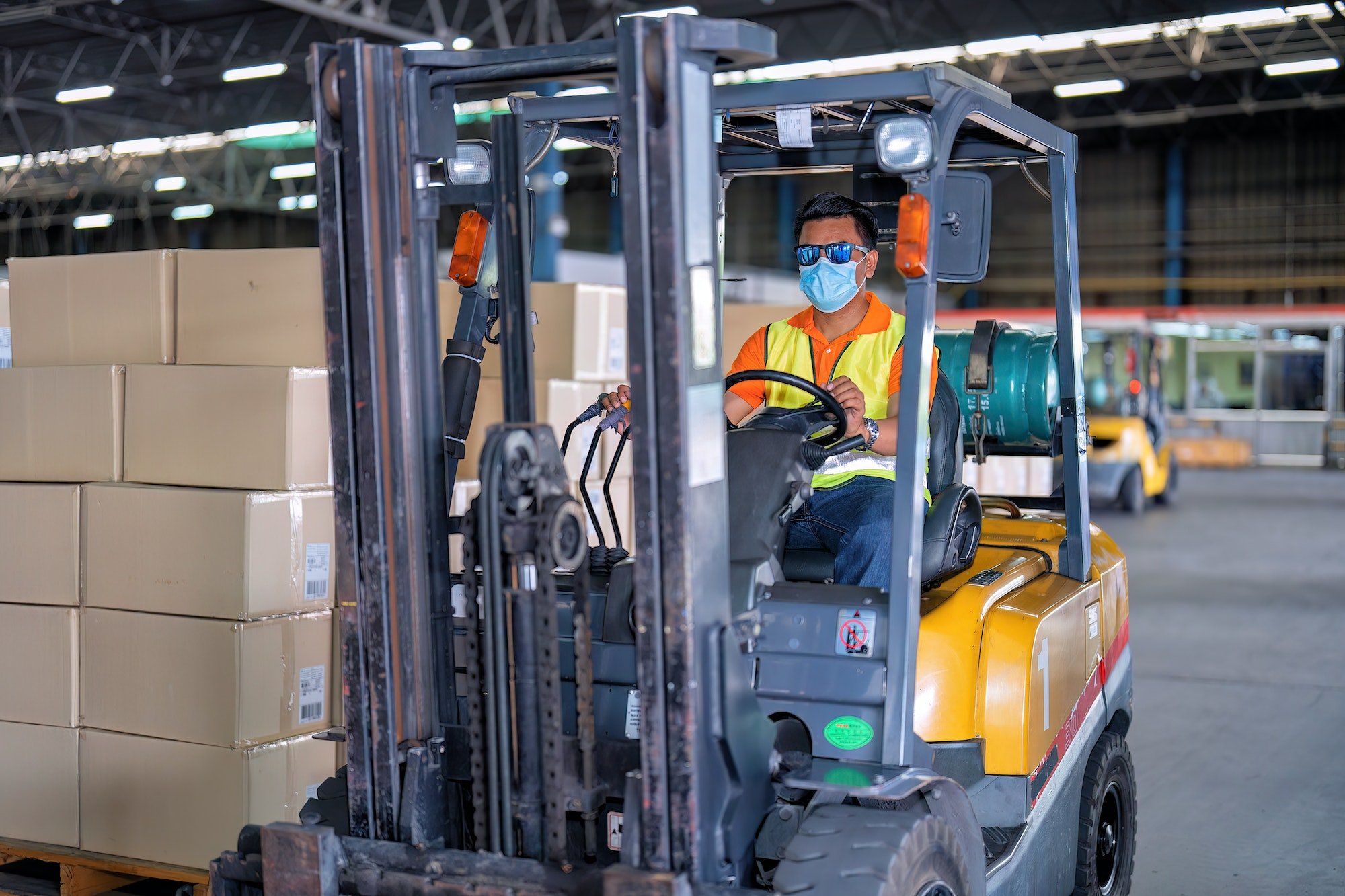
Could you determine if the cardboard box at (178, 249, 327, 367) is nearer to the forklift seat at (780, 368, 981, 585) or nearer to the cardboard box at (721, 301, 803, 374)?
the forklift seat at (780, 368, 981, 585)

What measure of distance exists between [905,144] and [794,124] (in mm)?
423

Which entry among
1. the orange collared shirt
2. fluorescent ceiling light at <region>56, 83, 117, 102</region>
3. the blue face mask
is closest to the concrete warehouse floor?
the orange collared shirt

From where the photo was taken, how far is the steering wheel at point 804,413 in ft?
9.12

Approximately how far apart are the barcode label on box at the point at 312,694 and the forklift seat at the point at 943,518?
150 cm

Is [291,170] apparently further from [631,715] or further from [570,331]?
[631,715]

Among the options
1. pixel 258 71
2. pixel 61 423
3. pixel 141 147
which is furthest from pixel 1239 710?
pixel 141 147

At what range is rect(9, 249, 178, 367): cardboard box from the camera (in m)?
3.91

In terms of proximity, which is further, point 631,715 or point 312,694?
point 312,694

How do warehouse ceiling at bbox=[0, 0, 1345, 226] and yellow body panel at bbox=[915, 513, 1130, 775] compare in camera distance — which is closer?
yellow body panel at bbox=[915, 513, 1130, 775]

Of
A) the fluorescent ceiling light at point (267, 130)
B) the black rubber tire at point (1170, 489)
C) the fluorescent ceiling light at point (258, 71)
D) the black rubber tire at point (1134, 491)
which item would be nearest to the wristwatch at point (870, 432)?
the black rubber tire at point (1134, 491)

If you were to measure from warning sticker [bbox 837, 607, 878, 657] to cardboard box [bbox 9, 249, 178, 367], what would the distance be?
234cm

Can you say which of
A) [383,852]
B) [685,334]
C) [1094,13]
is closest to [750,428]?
[685,334]

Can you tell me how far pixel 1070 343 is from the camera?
3.44 metres

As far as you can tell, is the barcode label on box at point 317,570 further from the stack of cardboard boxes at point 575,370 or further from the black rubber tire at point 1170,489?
the black rubber tire at point 1170,489
